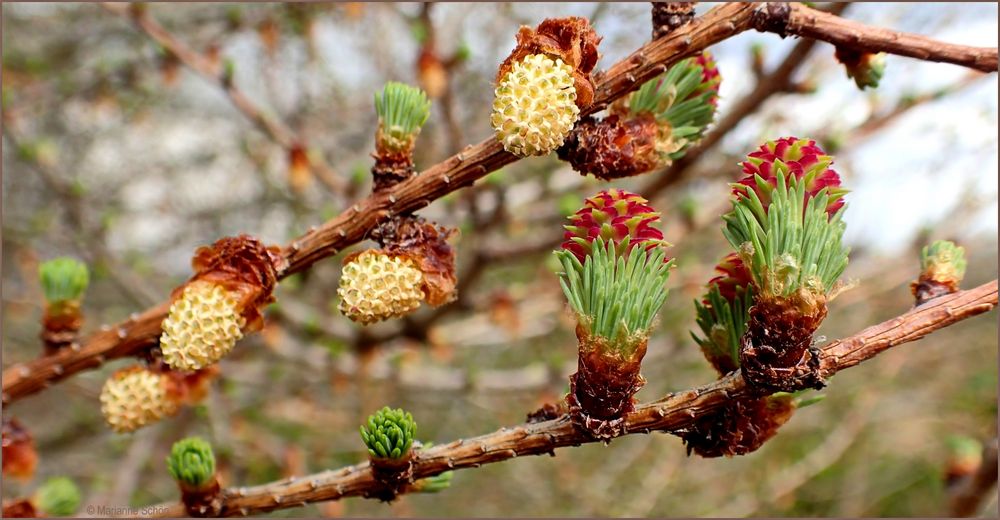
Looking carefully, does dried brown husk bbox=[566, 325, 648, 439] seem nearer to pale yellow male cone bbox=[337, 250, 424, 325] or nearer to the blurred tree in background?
pale yellow male cone bbox=[337, 250, 424, 325]

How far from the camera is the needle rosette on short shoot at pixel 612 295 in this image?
0.77m

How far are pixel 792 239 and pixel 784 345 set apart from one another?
11cm

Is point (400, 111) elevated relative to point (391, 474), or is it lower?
elevated

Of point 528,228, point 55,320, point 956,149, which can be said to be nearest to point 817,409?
point 956,149

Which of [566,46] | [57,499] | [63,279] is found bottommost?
[57,499]

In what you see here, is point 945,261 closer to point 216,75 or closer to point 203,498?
point 203,498

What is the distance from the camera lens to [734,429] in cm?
85

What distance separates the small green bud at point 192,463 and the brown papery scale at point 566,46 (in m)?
0.69

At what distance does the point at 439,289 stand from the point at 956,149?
3.09 metres

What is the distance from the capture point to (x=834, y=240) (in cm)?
75

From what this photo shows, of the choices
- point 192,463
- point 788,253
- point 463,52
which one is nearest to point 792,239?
point 788,253

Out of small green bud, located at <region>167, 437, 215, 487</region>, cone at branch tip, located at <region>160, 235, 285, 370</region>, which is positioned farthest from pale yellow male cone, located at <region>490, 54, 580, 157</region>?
small green bud, located at <region>167, 437, 215, 487</region>

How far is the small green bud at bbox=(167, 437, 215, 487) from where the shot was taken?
1031 millimetres

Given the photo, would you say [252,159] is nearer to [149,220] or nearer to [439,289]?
[149,220]
